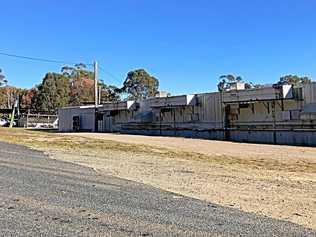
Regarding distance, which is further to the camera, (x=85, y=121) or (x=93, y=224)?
(x=85, y=121)

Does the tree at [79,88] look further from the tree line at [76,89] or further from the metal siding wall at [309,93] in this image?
the metal siding wall at [309,93]

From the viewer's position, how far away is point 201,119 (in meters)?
43.5

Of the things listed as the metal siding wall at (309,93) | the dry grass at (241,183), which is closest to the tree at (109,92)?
the metal siding wall at (309,93)

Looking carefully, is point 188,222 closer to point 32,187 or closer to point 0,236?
point 0,236

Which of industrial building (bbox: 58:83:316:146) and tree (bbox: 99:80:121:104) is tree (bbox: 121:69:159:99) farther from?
industrial building (bbox: 58:83:316:146)

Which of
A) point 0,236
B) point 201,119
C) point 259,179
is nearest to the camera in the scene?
point 0,236

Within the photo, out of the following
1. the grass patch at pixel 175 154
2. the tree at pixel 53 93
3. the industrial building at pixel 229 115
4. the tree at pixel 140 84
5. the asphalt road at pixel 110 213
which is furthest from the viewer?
the tree at pixel 140 84

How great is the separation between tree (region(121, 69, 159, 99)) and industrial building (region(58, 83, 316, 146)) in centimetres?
4548

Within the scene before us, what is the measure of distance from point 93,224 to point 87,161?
31.3 feet

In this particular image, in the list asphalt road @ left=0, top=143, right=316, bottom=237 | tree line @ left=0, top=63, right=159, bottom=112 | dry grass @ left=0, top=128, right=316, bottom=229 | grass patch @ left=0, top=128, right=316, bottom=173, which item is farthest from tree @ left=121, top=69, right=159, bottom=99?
asphalt road @ left=0, top=143, right=316, bottom=237

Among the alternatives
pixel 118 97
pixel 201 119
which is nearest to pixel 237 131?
pixel 201 119

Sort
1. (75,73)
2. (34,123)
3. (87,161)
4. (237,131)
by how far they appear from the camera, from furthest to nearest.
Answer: (75,73) < (34,123) < (237,131) < (87,161)

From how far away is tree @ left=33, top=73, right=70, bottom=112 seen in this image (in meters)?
97.7

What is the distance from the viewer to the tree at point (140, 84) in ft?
338
